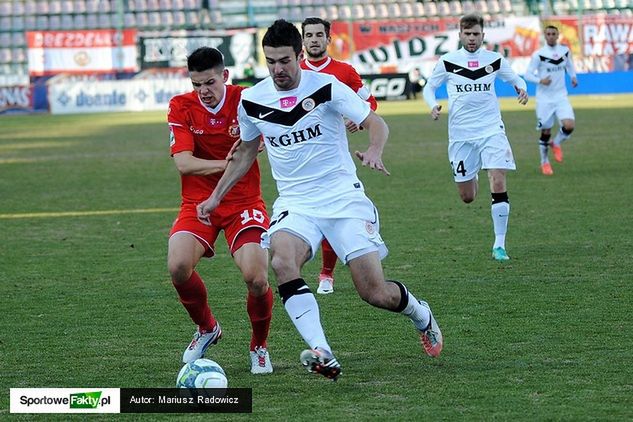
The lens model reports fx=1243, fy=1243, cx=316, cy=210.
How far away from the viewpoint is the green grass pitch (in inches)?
246

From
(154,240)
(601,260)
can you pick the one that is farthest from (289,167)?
(154,240)

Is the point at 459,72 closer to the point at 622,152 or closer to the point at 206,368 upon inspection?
the point at 206,368

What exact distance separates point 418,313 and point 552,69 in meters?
14.2

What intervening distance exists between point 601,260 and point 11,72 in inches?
1695

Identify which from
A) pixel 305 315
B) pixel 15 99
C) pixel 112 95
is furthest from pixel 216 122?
pixel 15 99

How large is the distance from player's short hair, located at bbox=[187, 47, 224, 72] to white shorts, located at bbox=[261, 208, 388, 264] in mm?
945

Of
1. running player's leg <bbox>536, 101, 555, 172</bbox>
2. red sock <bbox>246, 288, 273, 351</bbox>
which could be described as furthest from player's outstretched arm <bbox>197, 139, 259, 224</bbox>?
running player's leg <bbox>536, 101, 555, 172</bbox>

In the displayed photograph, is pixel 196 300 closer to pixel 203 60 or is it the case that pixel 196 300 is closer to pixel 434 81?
pixel 203 60

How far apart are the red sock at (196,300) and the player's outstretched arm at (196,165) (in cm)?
59

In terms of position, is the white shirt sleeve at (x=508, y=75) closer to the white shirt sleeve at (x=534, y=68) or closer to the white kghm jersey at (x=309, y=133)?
the white kghm jersey at (x=309, y=133)

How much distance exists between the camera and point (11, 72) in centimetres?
5072

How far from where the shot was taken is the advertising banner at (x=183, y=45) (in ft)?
158

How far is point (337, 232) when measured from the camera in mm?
6672

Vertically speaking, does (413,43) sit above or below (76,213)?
above
